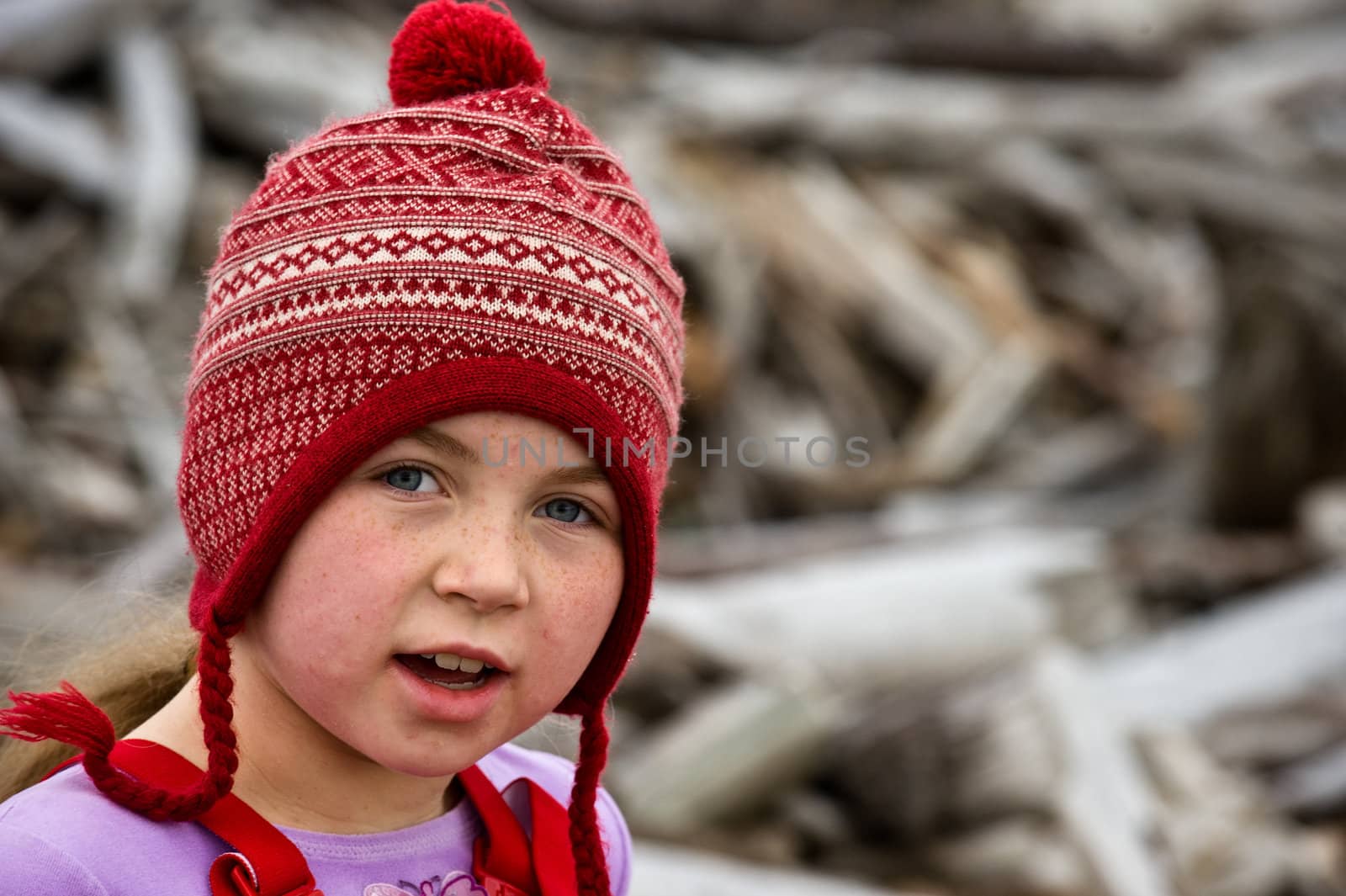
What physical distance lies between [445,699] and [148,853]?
369 mm

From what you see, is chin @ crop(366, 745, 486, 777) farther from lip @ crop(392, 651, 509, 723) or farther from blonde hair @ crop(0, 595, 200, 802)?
blonde hair @ crop(0, 595, 200, 802)

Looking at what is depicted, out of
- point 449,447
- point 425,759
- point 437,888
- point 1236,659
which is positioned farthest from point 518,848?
point 1236,659

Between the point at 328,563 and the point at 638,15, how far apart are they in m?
9.38

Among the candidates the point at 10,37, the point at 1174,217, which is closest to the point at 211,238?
the point at 10,37

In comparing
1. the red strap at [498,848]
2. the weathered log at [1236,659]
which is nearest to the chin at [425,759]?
the red strap at [498,848]

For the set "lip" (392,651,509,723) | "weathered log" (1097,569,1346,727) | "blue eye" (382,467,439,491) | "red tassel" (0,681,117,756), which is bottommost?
"red tassel" (0,681,117,756)

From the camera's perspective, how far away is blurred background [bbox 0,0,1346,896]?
3.85 metres

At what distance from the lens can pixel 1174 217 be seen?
378 inches

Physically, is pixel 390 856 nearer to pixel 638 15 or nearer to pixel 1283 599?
pixel 1283 599

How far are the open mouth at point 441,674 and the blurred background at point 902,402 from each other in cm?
83

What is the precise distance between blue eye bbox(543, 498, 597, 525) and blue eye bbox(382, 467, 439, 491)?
0.16m

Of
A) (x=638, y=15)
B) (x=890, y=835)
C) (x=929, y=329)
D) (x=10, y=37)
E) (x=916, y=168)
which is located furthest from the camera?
(x=638, y=15)

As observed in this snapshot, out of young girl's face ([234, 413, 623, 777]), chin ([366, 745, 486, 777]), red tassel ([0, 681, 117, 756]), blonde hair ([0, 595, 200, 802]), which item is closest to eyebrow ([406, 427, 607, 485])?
young girl's face ([234, 413, 623, 777])

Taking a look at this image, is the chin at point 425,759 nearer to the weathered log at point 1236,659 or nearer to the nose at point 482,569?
the nose at point 482,569
